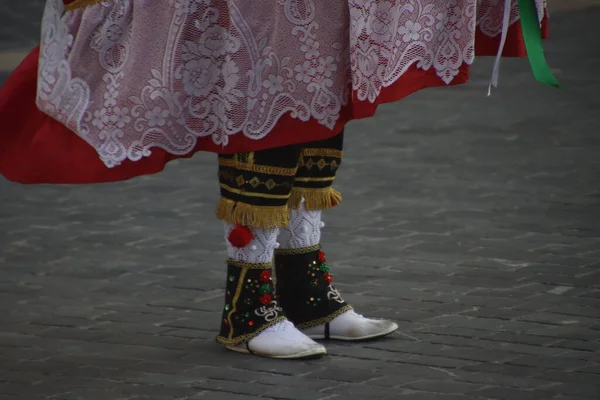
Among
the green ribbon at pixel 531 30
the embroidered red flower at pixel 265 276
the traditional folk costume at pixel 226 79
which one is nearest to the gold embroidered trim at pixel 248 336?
the embroidered red flower at pixel 265 276

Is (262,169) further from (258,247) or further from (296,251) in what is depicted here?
(296,251)

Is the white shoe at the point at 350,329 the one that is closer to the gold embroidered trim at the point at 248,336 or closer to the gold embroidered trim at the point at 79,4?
A: the gold embroidered trim at the point at 248,336

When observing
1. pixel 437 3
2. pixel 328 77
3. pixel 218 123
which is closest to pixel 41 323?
pixel 218 123

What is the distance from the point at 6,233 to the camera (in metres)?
5.83

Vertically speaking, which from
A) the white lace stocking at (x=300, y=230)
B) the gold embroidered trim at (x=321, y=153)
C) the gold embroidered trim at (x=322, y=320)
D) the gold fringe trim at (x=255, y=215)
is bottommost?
the gold embroidered trim at (x=322, y=320)

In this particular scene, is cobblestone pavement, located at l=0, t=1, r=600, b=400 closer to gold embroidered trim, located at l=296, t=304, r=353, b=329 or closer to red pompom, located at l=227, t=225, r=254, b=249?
gold embroidered trim, located at l=296, t=304, r=353, b=329

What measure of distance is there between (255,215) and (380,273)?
1349mm

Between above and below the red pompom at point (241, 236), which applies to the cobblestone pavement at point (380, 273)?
below

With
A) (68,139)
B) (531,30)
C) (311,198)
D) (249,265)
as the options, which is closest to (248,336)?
(249,265)

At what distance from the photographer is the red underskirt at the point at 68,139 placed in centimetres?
372

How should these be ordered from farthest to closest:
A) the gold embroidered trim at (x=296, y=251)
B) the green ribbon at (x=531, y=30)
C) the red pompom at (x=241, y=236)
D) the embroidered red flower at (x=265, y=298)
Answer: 1. the gold embroidered trim at (x=296, y=251)
2. the embroidered red flower at (x=265, y=298)
3. the red pompom at (x=241, y=236)
4. the green ribbon at (x=531, y=30)
